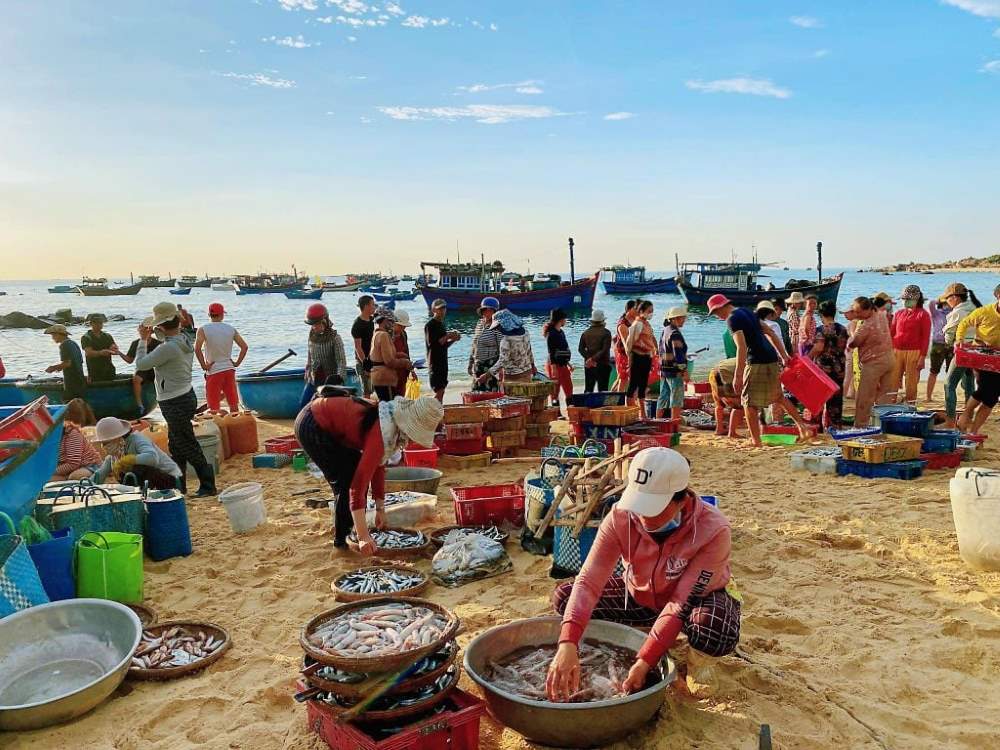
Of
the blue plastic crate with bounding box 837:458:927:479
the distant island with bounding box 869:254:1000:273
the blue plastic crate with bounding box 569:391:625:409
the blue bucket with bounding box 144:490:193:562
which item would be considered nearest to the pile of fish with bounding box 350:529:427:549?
the blue bucket with bounding box 144:490:193:562

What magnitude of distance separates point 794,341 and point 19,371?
1096 inches

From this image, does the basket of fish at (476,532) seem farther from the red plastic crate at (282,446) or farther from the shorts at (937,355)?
the shorts at (937,355)

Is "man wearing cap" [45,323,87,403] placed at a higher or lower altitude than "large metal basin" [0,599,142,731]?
higher

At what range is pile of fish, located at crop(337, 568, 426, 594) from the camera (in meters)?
4.64

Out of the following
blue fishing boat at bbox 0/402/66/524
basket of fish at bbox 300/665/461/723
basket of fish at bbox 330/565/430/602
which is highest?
blue fishing boat at bbox 0/402/66/524

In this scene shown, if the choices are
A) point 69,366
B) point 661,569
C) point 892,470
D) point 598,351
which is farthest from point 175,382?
point 892,470

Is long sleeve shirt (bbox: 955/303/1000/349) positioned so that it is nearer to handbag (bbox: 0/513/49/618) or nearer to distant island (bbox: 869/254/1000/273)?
handbag (bbox: 0/513/49/618)

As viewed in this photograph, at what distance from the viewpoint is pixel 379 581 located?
15.5ft

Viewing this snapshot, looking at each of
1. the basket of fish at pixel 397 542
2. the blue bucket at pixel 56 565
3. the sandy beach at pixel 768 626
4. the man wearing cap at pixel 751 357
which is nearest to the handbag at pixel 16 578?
the blue bucket at pixel 56 565

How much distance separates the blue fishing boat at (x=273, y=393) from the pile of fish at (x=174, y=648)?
7577mm

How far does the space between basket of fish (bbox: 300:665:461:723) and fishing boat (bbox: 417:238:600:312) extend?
127ft

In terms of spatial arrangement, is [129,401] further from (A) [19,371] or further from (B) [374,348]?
(A) [19,371]

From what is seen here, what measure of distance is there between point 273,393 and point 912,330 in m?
9.81

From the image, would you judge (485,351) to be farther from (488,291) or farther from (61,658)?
(488,291)
